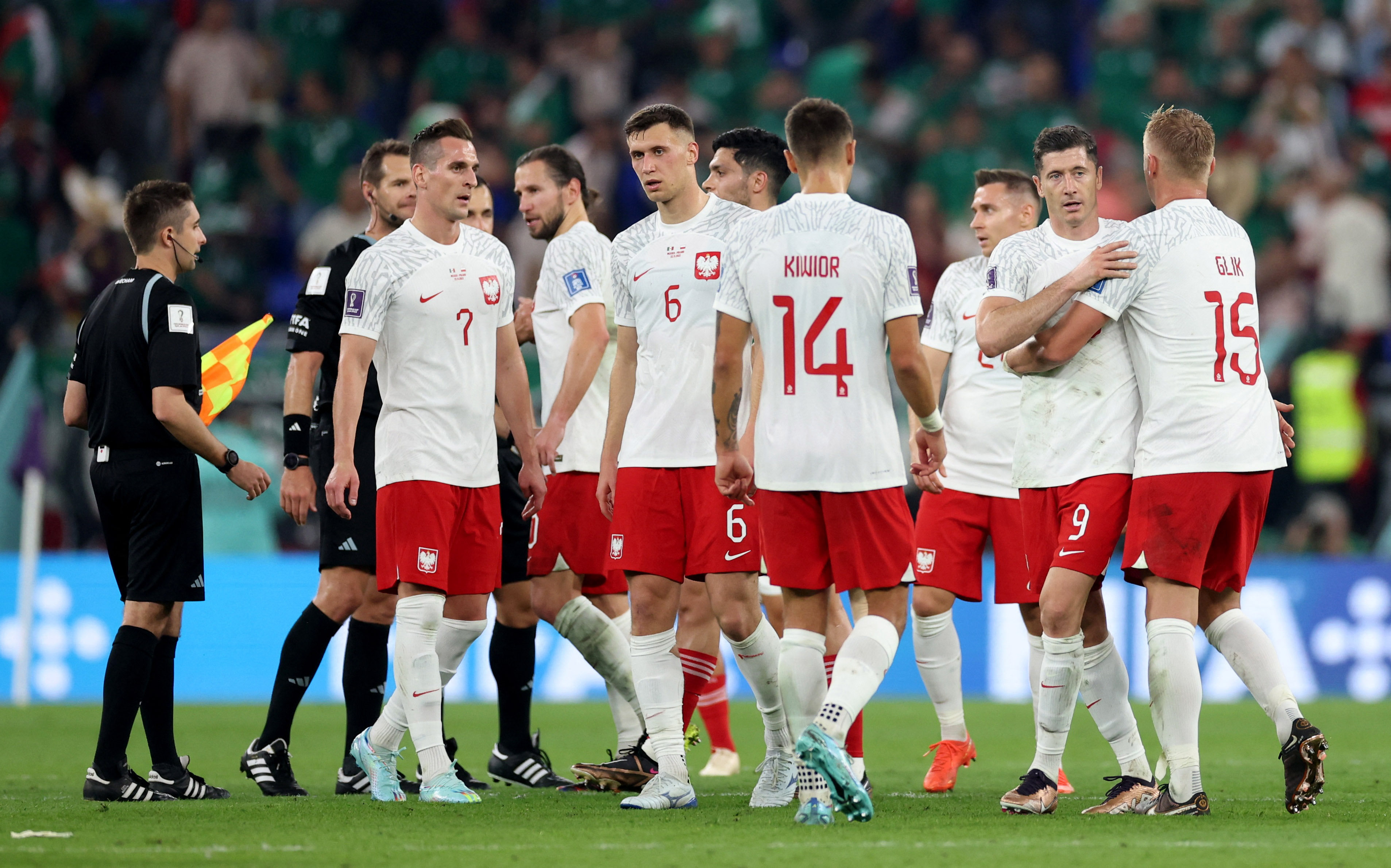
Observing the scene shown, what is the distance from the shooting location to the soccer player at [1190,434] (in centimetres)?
612

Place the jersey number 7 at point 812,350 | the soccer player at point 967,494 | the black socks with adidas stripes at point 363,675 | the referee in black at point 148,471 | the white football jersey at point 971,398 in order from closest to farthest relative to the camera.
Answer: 1. the jersey number 7 at point 812,350
2. the referee in black at point 148,471
3. the black socks with adidas stripes at point 363,675
4. the soccer player at point 967,494
5. the white football jersey at point 971,398

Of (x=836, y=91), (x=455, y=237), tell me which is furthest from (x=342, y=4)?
(x=455, y=237)

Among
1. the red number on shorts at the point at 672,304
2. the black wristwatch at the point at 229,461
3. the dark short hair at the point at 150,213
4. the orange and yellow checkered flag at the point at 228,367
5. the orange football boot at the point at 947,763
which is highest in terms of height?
the dark short hair at the point at 150,213

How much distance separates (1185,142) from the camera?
6.32 m

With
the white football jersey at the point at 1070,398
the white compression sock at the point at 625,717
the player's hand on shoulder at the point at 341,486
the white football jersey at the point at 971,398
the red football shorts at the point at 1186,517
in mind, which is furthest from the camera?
the white football jersey at the point at 971,398

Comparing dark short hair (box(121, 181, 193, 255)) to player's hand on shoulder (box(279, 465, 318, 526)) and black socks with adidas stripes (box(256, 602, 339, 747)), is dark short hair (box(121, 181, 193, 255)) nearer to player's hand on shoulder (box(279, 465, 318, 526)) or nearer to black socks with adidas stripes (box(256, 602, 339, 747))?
player's hand on shoulder (box(279, 465, 318, 526))

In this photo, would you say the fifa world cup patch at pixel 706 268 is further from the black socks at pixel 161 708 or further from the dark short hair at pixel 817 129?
the black socks at pixel 161 708

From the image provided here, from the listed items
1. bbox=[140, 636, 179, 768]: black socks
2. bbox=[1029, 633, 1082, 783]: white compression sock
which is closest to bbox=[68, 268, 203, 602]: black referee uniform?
bbox=[140, 636, 179, 768]: black socks

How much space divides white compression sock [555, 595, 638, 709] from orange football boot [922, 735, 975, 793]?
4.74ft

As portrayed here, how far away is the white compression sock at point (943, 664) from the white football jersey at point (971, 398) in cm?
71

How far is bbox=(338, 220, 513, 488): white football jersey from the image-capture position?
6777mm

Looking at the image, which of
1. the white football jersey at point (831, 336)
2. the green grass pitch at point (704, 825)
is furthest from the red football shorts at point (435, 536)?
the white football jersey at point (831, 336)

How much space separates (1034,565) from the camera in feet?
22.7

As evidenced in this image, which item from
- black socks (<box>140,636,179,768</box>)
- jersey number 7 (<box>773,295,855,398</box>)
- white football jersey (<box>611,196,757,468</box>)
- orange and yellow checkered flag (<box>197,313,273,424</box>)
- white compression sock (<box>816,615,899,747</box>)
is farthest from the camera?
orange and yellow checkered flag (<box>197,313,273,424</box>)
